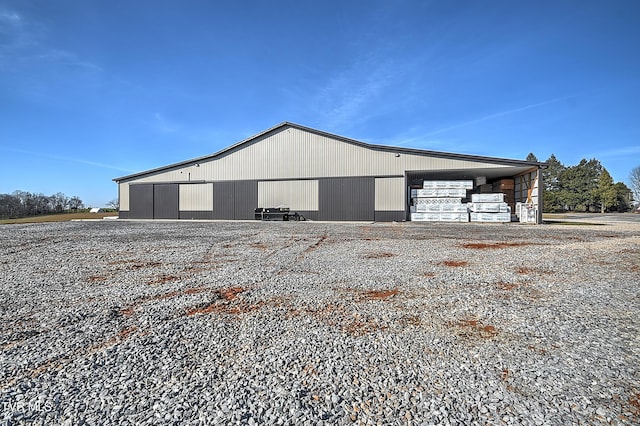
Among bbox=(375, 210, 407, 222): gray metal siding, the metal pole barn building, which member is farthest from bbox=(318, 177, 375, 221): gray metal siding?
bbox=(375, 210, 407, 222): gray metal siding

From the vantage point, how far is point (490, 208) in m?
19.7

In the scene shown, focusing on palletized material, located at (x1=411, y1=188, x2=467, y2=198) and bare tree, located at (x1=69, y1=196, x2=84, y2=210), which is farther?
bare tree, located at (x1=69, y1=196, x2=84, y2=210)

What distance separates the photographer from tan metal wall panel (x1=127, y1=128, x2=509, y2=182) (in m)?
20.3

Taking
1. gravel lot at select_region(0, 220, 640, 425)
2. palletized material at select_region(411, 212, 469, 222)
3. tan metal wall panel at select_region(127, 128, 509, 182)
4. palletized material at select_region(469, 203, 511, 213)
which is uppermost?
tan metal wall panel at select_region(127, 128, 509, 182)

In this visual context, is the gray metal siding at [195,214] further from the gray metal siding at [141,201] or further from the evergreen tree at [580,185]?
the evergreen tree at [580,185]

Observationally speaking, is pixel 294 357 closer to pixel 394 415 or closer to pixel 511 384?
pixel 394 415

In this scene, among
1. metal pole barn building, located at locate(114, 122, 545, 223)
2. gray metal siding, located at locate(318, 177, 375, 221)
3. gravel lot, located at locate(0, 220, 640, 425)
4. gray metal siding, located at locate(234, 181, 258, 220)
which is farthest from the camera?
gray metal siding, located at locate(234, 181, 258, 220)

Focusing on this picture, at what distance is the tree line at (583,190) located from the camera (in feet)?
160

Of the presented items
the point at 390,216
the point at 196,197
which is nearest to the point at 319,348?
the point at 390,216

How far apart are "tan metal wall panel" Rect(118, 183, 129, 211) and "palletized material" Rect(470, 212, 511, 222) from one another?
26923 mm

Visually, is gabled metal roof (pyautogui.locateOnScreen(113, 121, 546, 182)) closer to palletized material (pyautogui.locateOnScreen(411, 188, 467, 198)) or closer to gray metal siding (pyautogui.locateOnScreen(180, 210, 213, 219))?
palletized material (pyautogui.locateOnScreen(411, 188, 467, 198))

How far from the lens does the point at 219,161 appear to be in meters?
23.8

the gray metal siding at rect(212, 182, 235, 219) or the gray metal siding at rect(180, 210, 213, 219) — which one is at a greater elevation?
the gray metal siding at rect(212, 182, 235, 219)

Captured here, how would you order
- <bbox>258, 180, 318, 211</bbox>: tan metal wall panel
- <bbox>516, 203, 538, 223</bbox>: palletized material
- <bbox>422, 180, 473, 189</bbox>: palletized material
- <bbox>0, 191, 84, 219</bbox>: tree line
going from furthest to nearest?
<bbox>0, 191, 84, 219</bbox>: tree line → <bbox>258, 180, 318, 211</bbox>: tan metal wall panel → <bbox>422, 180, 473, 189</bbox>: palletized material → <bbox>516, 203, 538, 223</bbox>: palletized material
